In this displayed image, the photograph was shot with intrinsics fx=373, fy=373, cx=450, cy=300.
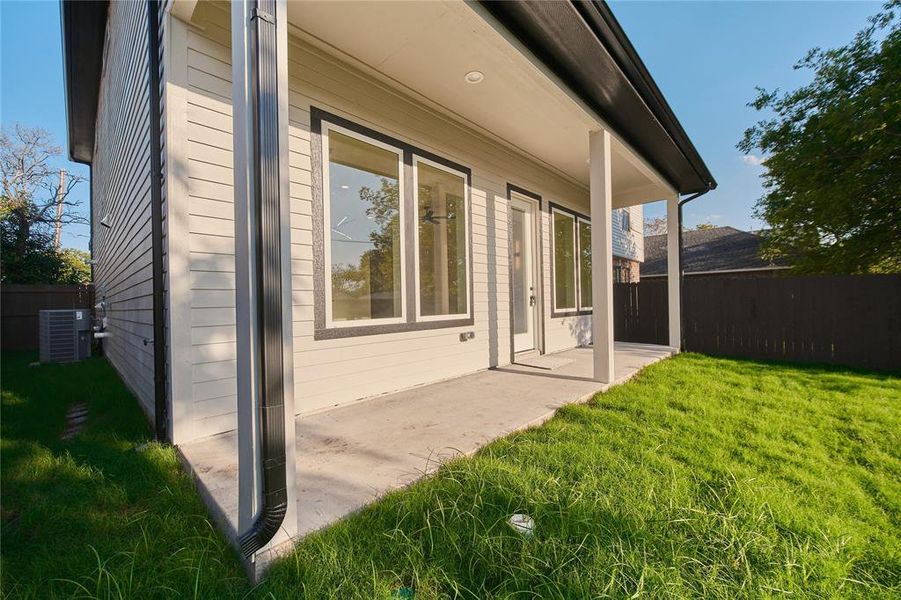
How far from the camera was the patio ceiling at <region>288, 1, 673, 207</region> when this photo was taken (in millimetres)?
2463

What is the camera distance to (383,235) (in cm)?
347

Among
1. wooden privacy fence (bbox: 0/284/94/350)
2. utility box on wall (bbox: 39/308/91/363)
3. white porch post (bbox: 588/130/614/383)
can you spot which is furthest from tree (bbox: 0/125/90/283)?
white porch post (bbox: 588/130/614/383)

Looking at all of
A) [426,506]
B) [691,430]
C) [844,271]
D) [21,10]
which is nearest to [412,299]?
[426,506]

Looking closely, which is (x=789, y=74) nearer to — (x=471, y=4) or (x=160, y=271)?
(x=471, y=4)

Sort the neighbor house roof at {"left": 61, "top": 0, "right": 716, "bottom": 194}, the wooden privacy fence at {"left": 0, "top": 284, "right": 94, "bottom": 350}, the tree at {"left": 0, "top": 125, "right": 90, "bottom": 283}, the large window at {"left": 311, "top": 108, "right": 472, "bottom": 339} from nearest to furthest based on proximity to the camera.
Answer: the neighbor house roof at {"left": 61, "top": 0, "right": 716, "bottom": 194}
the large window at {"left": 311, "top": 108, "right": 472, "bottom": 339}
the wooden privacy fence at {"left": 0, "top": 284, "right": 94, "bottom": 350}
the tree at {"left": 0, "top": 125, "right": 90, "bottom": 283}

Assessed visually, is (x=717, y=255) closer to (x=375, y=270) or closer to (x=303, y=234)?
(x=375, y=270)

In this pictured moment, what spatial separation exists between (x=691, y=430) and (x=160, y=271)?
12.4 feet

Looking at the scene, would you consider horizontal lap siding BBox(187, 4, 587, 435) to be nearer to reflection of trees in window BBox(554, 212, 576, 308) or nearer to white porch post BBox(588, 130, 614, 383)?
white porch post BBox(588, 130, 614, 383)

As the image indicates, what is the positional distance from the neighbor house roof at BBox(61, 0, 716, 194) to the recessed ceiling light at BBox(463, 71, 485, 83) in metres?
0.56

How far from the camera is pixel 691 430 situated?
2635 millimetres

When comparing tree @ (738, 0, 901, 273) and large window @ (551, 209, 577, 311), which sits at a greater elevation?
tree @ (738, 0, 901, 273)

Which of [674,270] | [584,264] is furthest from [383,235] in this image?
[674,270]

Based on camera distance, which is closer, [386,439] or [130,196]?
[386,439]

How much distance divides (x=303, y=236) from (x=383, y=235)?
0.80 meters
